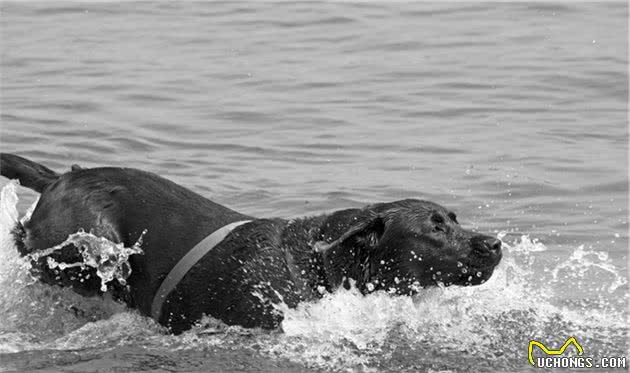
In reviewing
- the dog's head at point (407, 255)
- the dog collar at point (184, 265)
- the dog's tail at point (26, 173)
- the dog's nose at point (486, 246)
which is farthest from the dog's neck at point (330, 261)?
the dog's tail at point (26, 173)

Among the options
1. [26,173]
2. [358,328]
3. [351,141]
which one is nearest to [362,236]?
[358,328]

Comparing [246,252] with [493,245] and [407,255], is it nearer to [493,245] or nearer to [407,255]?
[407,255]

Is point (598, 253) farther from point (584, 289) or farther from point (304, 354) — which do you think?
point (304, 354)

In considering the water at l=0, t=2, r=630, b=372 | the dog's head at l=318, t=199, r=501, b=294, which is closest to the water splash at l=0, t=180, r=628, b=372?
the water at l=0, t=2, r=630, b=372

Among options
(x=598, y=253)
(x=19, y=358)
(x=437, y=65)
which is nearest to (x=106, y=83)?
(x=437, y=65)

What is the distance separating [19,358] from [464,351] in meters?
2.53

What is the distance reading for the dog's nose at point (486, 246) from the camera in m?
6.98

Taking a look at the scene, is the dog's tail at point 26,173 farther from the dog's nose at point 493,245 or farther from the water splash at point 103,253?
the dog's nose at point 493,245

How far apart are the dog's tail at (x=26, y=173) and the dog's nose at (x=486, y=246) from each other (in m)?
2.61

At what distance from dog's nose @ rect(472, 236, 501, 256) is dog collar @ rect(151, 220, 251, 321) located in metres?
1.42

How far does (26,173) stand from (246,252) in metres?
1.58

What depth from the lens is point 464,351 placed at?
7168 mm

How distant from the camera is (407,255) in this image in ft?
23.1

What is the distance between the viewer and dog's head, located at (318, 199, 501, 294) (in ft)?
22.9
